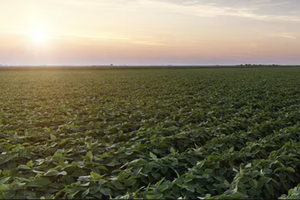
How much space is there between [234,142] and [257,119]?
3.22m

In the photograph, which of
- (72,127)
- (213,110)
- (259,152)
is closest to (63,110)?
(72,127)

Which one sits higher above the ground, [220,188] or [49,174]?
[49,174]

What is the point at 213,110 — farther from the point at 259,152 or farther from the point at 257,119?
the point at 259,152

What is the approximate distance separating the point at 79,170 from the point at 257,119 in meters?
6.75

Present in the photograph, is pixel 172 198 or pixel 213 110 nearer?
pixel 172 198

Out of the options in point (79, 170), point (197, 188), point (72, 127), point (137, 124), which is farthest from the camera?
point (137, 124)

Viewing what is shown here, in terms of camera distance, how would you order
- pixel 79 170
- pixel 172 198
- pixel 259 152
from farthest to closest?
pixel 259 152 < pixel 79 170 < pixel 172 198

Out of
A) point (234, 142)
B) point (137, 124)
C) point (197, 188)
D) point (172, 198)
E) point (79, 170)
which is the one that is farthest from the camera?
point (137, 124)

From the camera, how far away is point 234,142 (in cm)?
611

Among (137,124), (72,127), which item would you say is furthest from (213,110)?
(72,127)

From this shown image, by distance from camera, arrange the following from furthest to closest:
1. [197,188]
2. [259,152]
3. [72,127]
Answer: [72,127], [259,152], [197,188]

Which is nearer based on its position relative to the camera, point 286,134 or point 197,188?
point 197,188

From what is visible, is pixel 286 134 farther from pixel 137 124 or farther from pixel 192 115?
pixel 137 124

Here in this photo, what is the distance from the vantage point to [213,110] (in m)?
10.3
